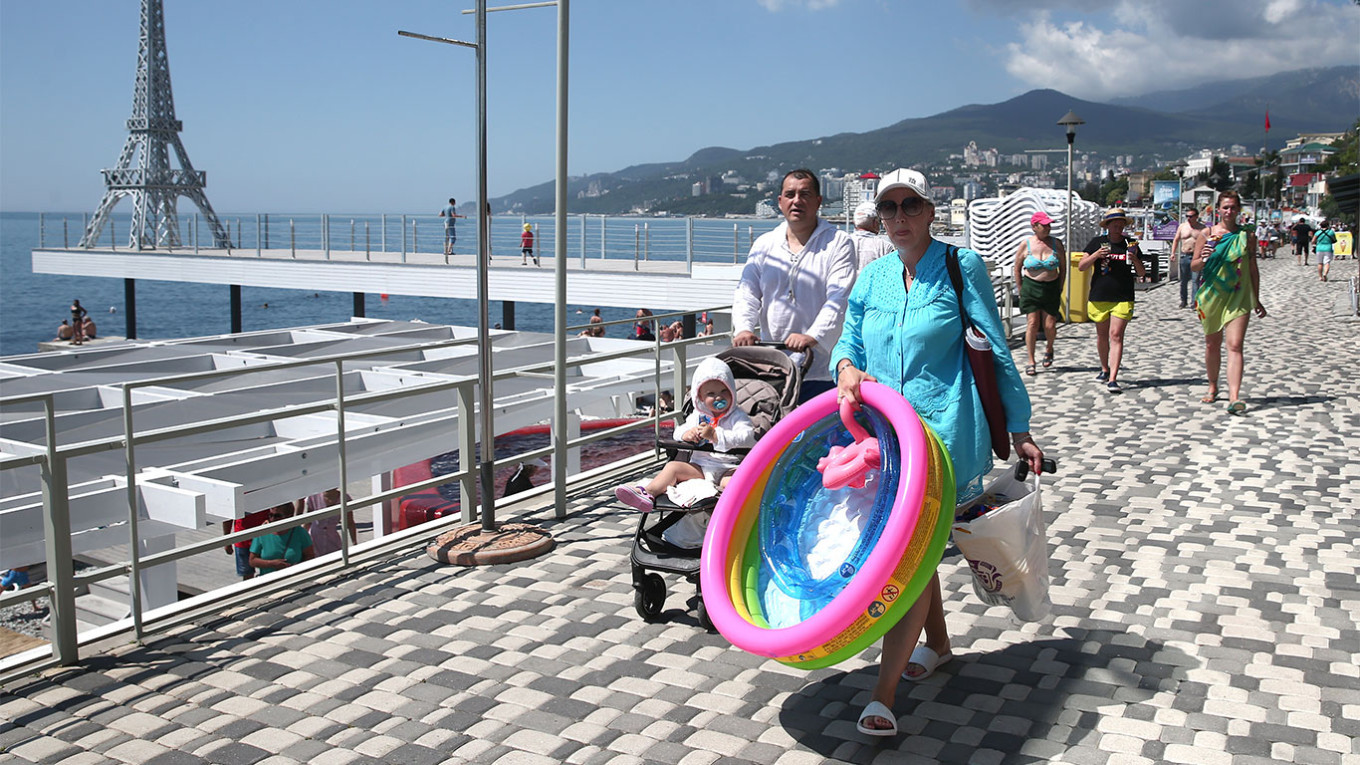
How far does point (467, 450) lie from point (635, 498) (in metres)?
1.91

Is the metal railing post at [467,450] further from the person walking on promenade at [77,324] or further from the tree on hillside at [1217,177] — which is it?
the tree on hillside at [1217,177]

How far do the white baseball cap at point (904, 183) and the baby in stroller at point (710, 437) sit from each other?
58.1 inches

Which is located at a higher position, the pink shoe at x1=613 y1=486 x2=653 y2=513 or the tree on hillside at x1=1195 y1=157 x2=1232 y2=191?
the tree on hillside at x1=1195 y1=157 x2=1232 y2=191

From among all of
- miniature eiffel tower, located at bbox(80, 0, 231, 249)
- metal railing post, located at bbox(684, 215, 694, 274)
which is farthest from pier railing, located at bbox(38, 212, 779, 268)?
miniature eiffel tower, located at bbox(80, 0, 231, 249)

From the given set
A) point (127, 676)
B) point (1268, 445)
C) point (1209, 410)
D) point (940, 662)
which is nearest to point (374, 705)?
point (127, 676)

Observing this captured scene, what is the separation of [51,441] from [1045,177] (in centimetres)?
14820

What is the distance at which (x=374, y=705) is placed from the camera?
3.99 meters

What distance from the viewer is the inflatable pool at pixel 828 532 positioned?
3.21 meters

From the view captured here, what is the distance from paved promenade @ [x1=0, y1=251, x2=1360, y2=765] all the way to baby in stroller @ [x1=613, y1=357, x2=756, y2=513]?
0.54m

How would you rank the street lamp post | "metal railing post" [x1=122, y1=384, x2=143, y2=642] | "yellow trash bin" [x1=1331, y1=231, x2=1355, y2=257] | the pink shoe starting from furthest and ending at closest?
"yellow trash bin" [x1=1331, y1=231, x2=1355, y2=257]
the street lamp post
the pink shoe
"metal railing post" [x1=122, y1=384, x2=143, y2=642]

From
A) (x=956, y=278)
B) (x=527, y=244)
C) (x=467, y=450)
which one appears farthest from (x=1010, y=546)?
(x=527, y=244)

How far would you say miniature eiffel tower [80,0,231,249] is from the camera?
79.7 m

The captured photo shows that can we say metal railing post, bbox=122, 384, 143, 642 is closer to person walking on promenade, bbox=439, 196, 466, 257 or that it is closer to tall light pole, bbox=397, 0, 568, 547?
tall light pole, bbox=397, 0, 568, 547

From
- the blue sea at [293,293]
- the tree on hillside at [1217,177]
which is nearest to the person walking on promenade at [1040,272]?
the blue sea at [293,293]
